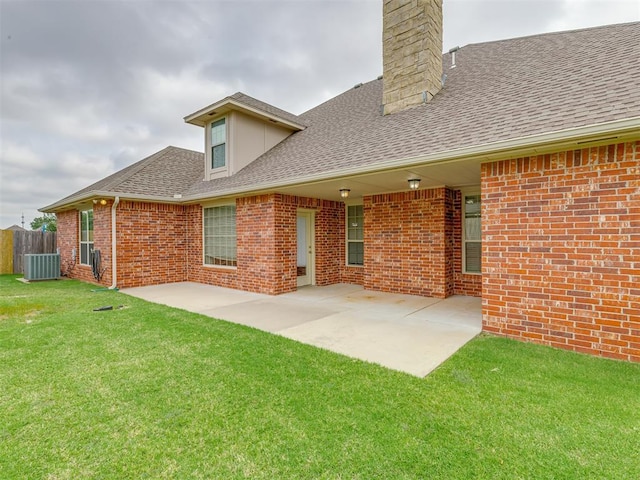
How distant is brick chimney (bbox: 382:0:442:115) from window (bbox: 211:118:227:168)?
5015 mm

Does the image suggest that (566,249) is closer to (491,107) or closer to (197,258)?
(491,107)

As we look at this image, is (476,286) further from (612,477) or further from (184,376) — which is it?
(184,376)

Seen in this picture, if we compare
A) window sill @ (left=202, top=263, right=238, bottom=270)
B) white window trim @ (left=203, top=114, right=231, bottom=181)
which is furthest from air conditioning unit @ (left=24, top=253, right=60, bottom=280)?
white window trim @ (left=203, top=114, right=231, bottom=181)

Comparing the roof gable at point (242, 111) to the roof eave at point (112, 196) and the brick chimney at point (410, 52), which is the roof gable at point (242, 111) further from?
the brick chimney at point (410, 52)

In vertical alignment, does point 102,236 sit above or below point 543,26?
below

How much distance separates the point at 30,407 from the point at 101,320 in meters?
3.04

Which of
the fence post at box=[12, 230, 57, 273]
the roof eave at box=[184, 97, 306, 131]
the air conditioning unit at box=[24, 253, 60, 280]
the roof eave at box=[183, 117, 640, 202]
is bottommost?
the air conditioning unit at box=[24, 253, 60, 280]

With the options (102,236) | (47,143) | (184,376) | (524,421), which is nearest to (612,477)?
(524,421)

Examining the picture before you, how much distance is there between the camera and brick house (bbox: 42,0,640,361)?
395 centimetres

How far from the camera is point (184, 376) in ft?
11.1

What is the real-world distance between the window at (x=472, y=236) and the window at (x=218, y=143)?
715cm

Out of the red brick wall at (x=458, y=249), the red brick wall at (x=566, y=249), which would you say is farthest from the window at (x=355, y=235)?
the red brick wall at (x=566, y=249)

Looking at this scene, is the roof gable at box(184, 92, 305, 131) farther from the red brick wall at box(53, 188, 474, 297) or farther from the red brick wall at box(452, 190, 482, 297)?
the red brick wall at box(452, 190, 482, 297)

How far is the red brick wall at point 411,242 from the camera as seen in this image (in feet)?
24.5
